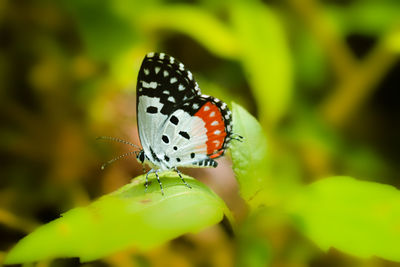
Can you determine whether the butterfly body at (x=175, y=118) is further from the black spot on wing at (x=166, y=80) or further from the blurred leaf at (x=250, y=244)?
the blurred leaf at (x=250, y=244)

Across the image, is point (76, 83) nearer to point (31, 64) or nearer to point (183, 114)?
point (31, 64)

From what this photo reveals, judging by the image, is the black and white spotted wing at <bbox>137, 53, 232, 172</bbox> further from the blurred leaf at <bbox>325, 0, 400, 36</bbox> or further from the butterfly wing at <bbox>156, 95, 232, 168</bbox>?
the blurred leaf at <bbox>325, 0, 400, 36</bbox>

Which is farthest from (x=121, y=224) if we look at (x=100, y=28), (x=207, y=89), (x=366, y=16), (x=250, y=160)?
(x=366, y=16)

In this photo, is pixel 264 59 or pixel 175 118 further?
pixel 264 59

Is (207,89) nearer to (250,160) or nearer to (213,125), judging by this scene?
(213,125)

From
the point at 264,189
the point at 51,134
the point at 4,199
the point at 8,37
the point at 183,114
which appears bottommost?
the point at 4,199

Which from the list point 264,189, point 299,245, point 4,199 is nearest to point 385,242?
point 264,189
